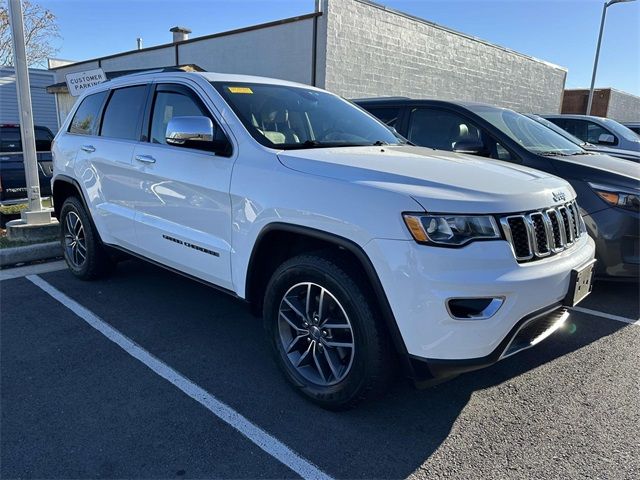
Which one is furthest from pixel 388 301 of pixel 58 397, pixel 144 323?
pixel 144 323

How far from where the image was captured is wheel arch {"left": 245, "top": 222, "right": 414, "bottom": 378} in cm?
242

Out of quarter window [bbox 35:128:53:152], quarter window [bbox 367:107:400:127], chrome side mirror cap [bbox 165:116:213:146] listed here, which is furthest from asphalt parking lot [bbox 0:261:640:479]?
quarter window [bbox 35:128:53:152]

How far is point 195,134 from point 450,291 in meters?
1.87

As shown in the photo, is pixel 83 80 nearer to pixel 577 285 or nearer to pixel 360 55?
pixel 577 285

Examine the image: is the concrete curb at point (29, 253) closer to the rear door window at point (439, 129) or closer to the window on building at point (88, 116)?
the window on building at point (88, 116)

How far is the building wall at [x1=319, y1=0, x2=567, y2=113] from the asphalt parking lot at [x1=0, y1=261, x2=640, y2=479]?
967 cm

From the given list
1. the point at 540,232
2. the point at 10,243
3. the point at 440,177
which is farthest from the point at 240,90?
the point at 10,243

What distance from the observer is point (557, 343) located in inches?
150

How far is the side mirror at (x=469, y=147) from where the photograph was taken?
200 inches

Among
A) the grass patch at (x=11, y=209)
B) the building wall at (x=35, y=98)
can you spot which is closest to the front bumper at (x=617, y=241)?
the grass patch at (x=11, y=209)

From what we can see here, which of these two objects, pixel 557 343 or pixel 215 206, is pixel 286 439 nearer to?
pixel 215 206

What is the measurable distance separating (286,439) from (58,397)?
1423mm

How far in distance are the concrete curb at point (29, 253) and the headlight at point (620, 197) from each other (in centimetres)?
587

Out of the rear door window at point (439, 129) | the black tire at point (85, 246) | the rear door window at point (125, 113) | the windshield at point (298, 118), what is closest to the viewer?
the windshield at point (298, 118)
